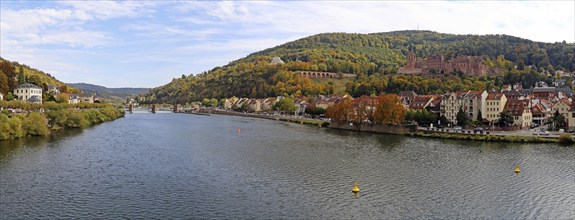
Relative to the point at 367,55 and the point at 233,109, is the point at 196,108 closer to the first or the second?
the point at 233,109

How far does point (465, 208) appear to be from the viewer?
18.3 m

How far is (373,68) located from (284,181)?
99280mm

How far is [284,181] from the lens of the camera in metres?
22.8

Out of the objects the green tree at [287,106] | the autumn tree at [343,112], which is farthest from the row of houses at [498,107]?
the green tree at [287,106]

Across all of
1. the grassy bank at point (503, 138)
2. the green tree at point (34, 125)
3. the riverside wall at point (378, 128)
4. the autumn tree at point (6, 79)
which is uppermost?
the autumn tree at point (6, 79)

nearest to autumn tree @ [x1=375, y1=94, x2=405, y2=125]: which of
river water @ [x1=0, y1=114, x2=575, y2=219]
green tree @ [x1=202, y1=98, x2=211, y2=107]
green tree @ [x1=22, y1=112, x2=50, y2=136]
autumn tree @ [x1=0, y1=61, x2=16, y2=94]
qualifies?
river water @ [x1=0, y1=114, x2=575, y2=219]

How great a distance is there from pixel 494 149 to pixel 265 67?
331ft

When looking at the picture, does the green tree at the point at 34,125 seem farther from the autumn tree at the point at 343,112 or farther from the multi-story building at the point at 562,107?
the multi-story building at the point at 562,107

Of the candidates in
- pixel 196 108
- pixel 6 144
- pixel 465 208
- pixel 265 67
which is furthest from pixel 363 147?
pixel 265 67

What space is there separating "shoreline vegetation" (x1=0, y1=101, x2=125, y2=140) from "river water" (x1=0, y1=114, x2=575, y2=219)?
7.33ft

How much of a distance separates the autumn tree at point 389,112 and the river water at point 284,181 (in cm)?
1033

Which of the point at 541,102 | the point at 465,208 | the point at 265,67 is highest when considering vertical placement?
the point at 265,67

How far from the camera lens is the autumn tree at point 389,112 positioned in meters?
47.1

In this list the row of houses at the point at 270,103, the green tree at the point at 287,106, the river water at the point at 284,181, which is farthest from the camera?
the green tree at the point at 287,106
